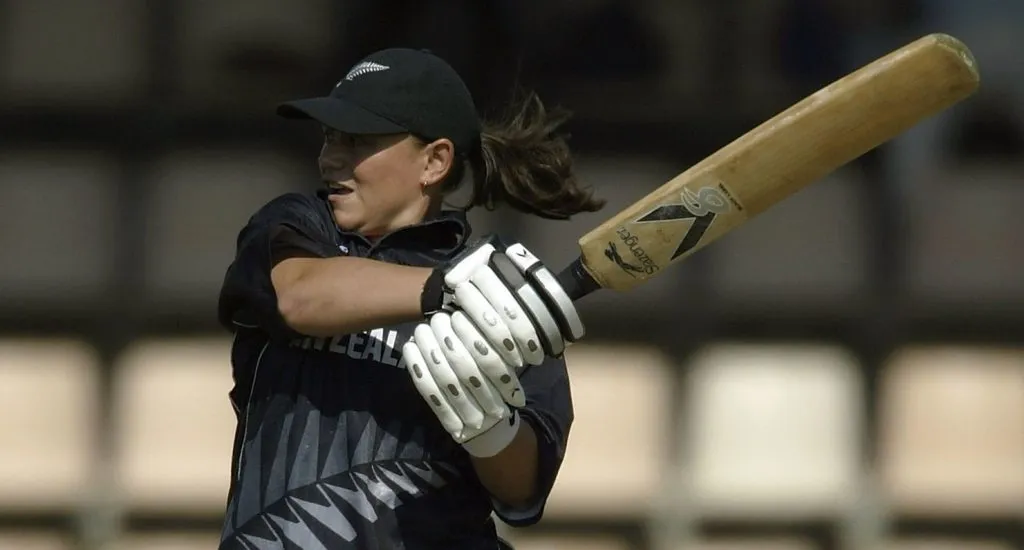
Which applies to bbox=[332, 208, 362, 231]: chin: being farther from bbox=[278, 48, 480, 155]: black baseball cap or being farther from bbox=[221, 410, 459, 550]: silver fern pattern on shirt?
bbox=[221, 410, 459, 550]: silver fern pattern on shirt

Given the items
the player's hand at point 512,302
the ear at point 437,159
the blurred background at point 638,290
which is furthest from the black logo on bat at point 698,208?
the blurred background at point 638,290

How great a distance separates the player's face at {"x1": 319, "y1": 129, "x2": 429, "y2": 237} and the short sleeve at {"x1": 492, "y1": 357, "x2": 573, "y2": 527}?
0.92 ft

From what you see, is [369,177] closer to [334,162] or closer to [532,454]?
[334,162]

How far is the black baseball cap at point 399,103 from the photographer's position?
2.28 m

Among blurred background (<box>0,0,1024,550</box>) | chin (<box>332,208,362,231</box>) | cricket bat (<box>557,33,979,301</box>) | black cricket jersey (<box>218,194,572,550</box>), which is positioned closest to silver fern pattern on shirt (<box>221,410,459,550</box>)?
black cricket jersey (<box>218,194,572,550</box>)

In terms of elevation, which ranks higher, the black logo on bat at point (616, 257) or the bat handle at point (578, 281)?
the black logo on bat at point (616, 257)

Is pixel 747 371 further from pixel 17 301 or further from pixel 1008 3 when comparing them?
pixel 17 301

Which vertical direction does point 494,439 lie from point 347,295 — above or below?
below

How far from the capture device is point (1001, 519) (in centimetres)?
389

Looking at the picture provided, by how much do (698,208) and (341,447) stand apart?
1.84 ft

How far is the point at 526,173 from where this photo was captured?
250cm

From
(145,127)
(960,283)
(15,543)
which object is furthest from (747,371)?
(15,543)

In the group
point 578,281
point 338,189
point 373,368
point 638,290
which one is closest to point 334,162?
point 338,189

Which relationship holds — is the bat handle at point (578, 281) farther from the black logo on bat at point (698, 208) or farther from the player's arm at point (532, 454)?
the player's arm at point (532, 454)
